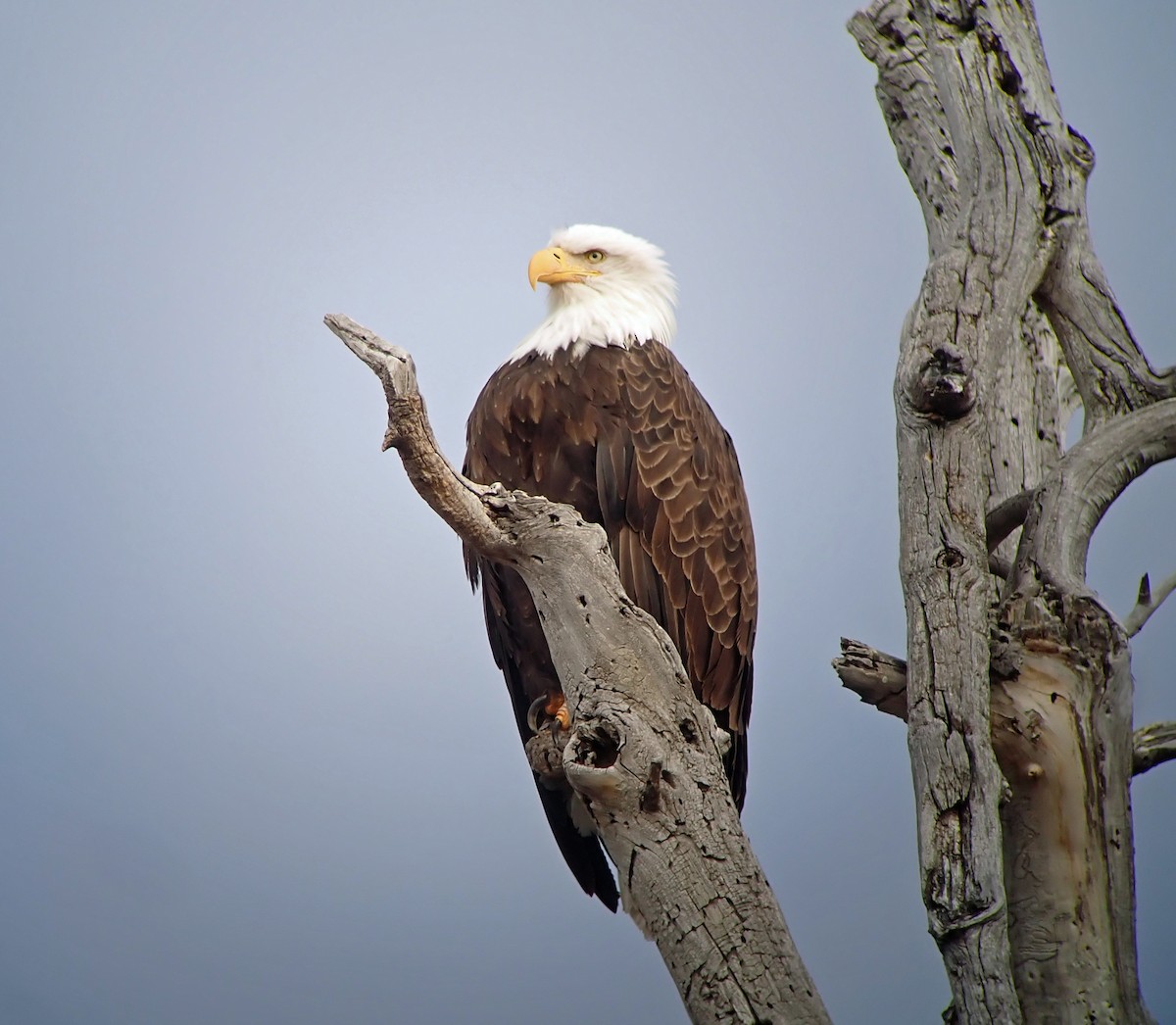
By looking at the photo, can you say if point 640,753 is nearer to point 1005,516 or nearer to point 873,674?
point 873,674

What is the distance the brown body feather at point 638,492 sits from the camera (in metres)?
3.54

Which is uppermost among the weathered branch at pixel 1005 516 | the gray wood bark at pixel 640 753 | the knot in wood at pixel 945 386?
the knot in wood at pixel 945 386

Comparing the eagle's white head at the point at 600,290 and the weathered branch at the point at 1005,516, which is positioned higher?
the eagle's white head at the point at 600,290

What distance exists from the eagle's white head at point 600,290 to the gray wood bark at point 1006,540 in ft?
3.55

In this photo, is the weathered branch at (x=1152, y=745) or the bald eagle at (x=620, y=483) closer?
the weathered branch at (x=1152, y=745)

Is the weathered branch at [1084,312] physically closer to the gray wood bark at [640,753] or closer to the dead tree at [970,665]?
the dead tree at [970,665]

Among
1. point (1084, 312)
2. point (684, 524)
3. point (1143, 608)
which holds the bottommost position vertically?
point (1143, 608)

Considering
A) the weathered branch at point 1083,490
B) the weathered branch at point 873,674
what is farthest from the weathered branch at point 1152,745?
the weathered branch at point 873,674

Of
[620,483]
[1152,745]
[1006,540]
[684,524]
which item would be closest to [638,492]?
[620,483]

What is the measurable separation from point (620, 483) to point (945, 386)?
1.16 metres

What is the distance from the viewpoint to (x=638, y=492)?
3.52m

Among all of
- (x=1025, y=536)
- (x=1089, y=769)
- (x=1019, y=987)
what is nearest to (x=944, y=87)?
(x=1025, y=536)

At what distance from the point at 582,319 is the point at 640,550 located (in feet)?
2.72

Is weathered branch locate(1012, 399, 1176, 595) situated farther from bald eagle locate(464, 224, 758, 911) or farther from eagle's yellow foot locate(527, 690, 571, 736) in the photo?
eagle's yellow foot locate(527, 690, 571, 736)
